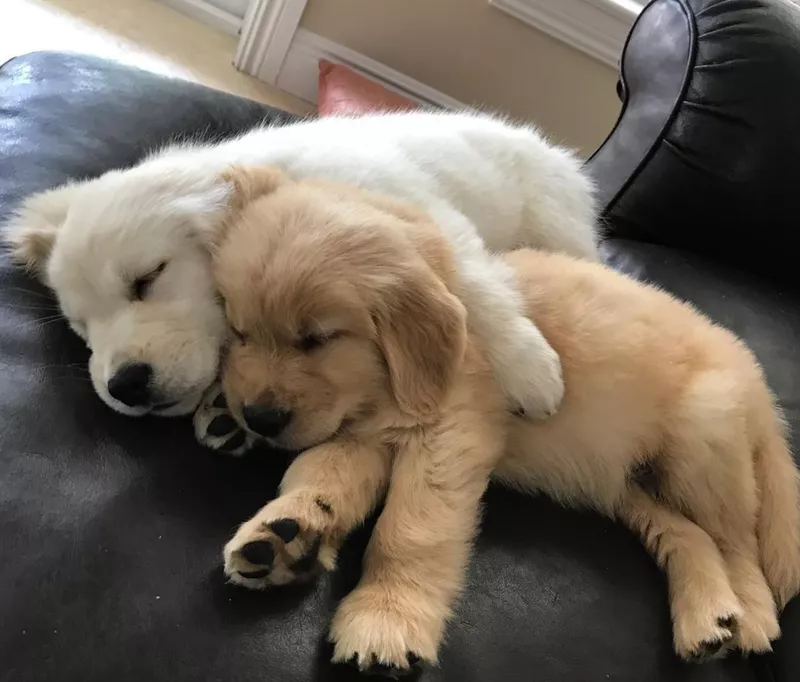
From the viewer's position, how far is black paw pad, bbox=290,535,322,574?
94cm

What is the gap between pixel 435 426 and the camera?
1134 mm

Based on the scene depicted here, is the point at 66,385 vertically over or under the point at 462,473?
under

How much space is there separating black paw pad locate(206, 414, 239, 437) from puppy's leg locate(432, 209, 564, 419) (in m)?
0.40

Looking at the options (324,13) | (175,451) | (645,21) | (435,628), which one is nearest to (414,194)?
(175,451)

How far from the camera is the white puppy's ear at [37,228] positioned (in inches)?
49.4

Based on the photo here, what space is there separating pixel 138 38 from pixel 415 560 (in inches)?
99.1

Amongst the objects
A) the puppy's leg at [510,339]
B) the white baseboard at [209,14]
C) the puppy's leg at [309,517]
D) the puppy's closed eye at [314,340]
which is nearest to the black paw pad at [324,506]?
the puppy's leg at [309,517]

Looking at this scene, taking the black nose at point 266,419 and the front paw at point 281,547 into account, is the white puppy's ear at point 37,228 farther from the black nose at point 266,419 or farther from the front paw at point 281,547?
the front paw at point 281,547

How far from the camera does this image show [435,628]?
945 millimetres

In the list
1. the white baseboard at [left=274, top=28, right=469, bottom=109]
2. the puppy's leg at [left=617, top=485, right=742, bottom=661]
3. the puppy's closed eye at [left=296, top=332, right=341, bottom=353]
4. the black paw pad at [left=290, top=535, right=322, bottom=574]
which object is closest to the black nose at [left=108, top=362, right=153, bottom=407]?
the puppy's closed eye at [left=296, top=332, right=341, bottom=353]

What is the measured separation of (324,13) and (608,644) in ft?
8.02

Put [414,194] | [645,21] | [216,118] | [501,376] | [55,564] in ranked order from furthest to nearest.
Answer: [645,21] → [216,118] → [414,194] → [501,376] → [55,564]

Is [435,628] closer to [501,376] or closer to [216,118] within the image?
[501,376]

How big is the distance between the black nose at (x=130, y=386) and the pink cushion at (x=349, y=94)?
1.60 meters
